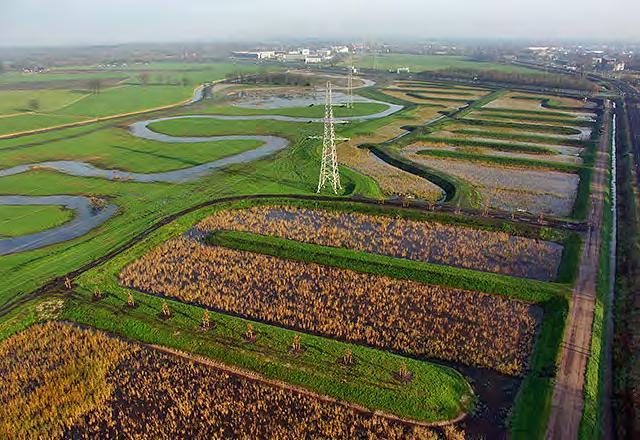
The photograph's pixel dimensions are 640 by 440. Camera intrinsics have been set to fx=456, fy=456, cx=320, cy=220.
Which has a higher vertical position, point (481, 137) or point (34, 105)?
point (34, 105)

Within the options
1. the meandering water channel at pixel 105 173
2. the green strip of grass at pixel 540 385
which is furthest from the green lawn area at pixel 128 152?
the green strip of grass at pixel 540 385

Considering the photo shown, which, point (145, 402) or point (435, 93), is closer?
point (145, 402)

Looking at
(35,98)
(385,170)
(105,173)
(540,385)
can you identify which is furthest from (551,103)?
(35,98)

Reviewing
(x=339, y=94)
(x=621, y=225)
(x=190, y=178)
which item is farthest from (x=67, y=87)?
(x=621, y=225)

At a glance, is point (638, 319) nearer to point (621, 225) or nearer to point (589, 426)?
point (589, 426)

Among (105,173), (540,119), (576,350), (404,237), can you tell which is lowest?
(576,350)

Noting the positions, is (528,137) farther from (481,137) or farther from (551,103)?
(551,103)
